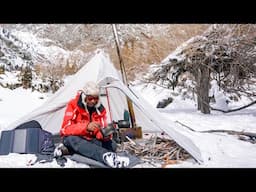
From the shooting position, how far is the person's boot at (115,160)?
9.00 feet

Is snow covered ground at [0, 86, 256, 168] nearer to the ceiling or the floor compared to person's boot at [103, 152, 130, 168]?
nearer to the ceiling

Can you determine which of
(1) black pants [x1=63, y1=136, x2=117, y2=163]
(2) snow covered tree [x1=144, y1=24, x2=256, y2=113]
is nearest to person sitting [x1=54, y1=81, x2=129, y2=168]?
(1) black pants [x1=63, y1=136, x2=117, y2=163]

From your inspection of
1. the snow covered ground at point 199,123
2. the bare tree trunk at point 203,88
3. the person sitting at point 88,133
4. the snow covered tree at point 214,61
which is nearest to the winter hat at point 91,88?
the person sitting at point 88,133

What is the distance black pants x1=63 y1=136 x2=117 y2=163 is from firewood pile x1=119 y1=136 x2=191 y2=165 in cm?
19

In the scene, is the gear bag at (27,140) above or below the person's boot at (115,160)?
above

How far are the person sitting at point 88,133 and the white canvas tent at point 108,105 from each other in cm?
9

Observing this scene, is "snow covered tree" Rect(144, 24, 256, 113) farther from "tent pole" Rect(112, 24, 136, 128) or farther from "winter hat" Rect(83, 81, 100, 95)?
"winter hat" Rect(83, 81, 100, 95)

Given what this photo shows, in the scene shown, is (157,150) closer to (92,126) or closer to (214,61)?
(92,126)

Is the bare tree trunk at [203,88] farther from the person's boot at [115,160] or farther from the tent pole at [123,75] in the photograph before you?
the person's boot at [115,160]

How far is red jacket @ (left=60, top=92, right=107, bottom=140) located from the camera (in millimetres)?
2754
